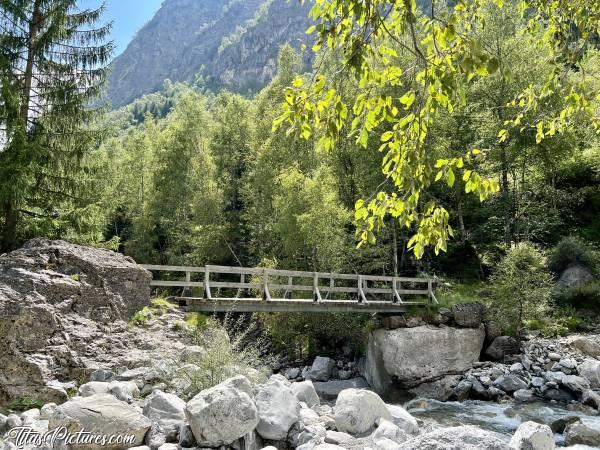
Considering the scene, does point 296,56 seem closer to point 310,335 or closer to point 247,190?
point 247,190

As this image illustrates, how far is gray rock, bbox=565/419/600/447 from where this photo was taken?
860 cm

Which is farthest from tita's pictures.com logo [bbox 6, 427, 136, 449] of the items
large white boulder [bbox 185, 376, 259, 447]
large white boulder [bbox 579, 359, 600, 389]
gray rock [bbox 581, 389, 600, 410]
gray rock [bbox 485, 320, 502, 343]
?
gray rock [bbox 485, 320, 502, 343]

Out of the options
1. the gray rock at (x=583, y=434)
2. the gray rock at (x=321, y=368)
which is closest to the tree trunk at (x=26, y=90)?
the gray rock at (x=321, y=368)

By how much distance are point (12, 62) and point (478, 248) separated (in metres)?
20.3

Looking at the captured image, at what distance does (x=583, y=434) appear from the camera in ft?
28.7

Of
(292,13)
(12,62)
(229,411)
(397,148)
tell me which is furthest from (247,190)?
(292,13)

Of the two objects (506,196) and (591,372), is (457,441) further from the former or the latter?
(506,196)

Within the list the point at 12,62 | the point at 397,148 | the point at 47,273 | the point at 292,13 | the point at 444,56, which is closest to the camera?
the point at 444,56

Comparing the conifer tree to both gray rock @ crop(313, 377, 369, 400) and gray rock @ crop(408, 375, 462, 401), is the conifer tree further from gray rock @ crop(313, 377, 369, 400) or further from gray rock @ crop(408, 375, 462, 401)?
gray rock @ crop(408, 375, 462, 401)

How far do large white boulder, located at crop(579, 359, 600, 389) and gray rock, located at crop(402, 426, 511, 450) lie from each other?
1133 cm

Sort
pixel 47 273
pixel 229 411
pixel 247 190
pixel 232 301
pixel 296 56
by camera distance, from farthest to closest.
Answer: pixel 296 56 → pixel 247 190 → pixel 232 301 → pixel 47 273 → pixel 229 411

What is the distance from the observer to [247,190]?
2694cm

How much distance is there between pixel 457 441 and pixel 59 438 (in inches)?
175

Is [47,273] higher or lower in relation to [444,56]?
lower
